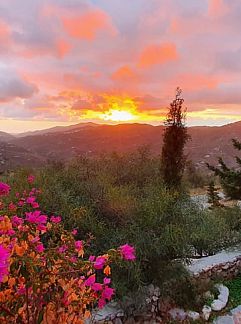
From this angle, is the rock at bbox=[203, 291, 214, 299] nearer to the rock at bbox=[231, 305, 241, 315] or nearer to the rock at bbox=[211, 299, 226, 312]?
the rock at bbox=[211, 299, 226, 312]

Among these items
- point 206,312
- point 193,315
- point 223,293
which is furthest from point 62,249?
point 223,293

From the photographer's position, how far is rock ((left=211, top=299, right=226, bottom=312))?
7195mm

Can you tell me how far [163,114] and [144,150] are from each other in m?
1.09

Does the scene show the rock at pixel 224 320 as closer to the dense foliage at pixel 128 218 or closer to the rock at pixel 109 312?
the dense foliage at pixel 128 218

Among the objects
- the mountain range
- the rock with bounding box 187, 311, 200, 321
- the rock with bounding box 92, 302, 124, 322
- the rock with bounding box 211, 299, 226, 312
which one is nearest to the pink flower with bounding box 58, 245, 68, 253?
the rock with bounding box 92, 302, 124, 322

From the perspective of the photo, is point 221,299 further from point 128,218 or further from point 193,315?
point 128,218

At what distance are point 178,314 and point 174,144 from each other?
428cm

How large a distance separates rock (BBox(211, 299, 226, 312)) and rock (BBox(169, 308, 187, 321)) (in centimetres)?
76

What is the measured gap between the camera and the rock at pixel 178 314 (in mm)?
6710

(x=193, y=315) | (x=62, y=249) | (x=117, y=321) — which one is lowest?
(x=193, y=315)

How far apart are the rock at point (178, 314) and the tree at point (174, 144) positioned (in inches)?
122

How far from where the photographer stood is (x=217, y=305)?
7254 millimetres

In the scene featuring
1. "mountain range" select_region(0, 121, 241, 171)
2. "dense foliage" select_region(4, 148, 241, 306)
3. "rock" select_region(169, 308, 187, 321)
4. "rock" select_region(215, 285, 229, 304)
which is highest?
"dense foliage" select_region(4, 148, 241, 306)

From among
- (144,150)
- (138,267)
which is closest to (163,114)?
(144,150)
